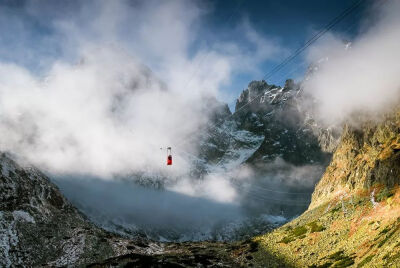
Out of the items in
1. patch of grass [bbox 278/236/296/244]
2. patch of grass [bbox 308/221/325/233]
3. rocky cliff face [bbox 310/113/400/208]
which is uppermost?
rocky cliff face [bbox 310/113/400/208]

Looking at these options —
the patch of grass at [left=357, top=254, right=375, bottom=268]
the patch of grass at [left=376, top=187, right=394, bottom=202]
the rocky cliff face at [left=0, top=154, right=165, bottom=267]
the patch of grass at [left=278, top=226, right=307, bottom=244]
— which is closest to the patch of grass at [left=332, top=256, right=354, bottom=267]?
the patch of grass at [left=357, top=254, right=375, bottom=268]

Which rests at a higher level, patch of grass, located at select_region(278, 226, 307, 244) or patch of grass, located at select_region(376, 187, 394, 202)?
patch of grass, located at select_region(376, 187, 394, 202)

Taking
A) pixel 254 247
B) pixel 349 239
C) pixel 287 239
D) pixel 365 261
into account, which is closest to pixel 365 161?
pixel 287 239

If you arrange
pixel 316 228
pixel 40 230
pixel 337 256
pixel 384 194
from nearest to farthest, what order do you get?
pixel 337 256
pixel 384 194
pixel 316 228
pixel 40 230

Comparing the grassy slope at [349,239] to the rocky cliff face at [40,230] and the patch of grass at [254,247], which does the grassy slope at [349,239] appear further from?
the rocky cliff face at [40,230]

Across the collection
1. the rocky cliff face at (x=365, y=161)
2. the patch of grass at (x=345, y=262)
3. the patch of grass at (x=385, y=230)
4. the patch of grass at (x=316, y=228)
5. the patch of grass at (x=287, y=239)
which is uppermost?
the rocky cliff face at (x=365, y=161)

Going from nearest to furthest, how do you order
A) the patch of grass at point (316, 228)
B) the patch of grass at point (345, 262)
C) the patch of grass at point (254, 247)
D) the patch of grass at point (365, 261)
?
the patch of grass at point (365, 261)
the patch of grass at point (345, 262)
the patch of grass at point (316, 228)
the patch of grass at point (254, 247)

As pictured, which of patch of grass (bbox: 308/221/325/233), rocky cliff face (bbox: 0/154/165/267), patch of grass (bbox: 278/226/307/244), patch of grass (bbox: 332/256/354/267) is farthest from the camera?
patch of grass (bbox: 278/226/307/244)

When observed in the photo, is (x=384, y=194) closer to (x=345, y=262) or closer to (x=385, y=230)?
(x=385, y=230)

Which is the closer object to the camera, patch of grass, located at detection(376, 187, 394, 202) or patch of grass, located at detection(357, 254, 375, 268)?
patch of grass, located at detection(357, 254, 375, 268)

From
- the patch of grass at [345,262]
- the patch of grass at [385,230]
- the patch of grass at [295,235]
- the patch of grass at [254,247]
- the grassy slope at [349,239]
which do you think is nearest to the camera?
the grassy slope at [349,239]

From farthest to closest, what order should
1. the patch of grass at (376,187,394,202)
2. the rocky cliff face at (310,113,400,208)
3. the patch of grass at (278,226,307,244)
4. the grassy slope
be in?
1. the rocky cliff face at (310,113,400,208)
2. the patch of grass at (278,226,307,244)
3. the patch of grass at (376,187,394,202)
4. the grassy slope

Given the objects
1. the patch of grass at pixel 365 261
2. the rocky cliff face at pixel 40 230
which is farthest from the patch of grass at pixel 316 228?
the rocky cliff face at pixel 40 230

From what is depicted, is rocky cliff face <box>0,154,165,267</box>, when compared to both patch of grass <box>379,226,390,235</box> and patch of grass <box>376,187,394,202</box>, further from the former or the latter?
patch of grass <box>376,187,394,202</box>
